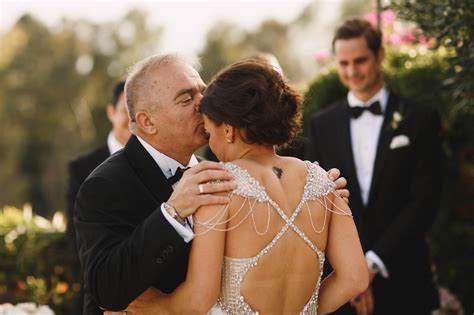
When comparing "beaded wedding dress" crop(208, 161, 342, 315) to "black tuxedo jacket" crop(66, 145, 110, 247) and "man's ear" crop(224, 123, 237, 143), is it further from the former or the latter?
"black tuxedo jacket" crop(66, 145, 110, 247)

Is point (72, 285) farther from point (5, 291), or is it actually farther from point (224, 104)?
point (224, 104)

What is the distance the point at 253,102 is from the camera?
3.24 m

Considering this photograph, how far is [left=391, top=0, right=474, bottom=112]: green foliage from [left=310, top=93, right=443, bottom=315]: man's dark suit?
407 millimetres

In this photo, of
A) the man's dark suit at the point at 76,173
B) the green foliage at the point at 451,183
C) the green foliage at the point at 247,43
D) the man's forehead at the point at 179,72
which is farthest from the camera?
the green foliage at the point at 247,43

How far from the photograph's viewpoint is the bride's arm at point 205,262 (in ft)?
10.5

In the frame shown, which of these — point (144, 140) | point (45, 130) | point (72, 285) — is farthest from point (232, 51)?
point (144, 140)

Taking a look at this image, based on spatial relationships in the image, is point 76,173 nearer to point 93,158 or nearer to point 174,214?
point 93,158

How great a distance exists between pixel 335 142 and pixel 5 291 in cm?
362

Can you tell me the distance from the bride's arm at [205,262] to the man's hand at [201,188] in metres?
0.03

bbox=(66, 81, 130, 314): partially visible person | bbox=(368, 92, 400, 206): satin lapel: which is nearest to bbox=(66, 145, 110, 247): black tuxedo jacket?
bbox=(66, 81, 130, 314): partially visible person

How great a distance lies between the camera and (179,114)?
3.88 m

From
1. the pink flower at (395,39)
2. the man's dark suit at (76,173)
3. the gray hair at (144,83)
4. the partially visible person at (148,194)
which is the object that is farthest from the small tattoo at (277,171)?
the pink flower at (395,39)

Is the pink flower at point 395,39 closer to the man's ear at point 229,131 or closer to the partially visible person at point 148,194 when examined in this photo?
the partially visible person at point 148,194

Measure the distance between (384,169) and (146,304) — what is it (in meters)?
2.69
